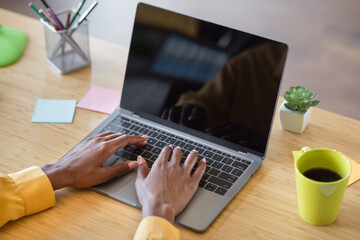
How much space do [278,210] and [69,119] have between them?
62 centimetres

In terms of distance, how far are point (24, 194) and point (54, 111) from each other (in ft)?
1.31

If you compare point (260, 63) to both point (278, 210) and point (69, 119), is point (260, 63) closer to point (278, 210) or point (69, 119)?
point (278, 210)

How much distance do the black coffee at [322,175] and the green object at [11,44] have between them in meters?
1.03

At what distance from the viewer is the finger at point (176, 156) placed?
1.15 metres

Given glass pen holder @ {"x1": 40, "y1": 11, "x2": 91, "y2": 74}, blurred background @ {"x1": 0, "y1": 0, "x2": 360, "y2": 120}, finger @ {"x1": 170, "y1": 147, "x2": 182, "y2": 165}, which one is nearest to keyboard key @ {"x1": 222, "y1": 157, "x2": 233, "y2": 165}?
finger @ {"x1": 170, "y1": 147, "x2": 182, "y2": 165}

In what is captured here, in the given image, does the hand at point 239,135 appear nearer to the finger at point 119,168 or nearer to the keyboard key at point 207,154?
the keyboard key at point 207,154

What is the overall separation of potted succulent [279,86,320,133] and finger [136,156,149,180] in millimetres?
408

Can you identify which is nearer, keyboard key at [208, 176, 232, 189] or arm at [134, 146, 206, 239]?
arm at [134, 146, 206, 239]

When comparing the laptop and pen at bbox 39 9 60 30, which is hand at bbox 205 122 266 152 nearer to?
the laptop

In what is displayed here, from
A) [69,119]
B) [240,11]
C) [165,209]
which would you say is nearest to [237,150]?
[165,209]

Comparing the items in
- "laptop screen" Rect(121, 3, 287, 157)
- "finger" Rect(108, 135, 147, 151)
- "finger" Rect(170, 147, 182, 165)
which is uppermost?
"laptop screen" Rect(121, 3, 287, 157)

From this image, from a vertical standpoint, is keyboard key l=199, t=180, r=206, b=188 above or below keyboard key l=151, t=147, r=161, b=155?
below

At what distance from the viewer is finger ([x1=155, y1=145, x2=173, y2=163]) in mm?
1152

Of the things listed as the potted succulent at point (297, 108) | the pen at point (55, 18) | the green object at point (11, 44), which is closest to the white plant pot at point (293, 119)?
the potted succulent at point (297, 108)
